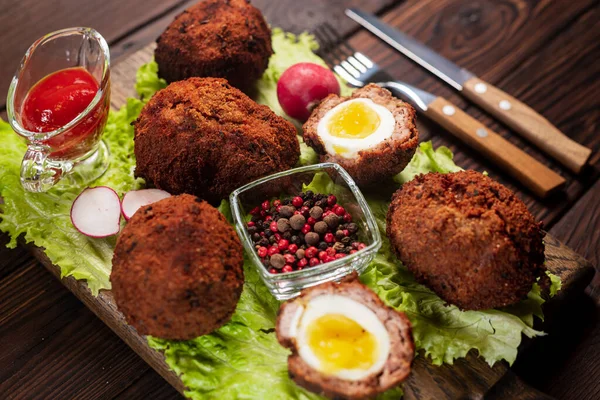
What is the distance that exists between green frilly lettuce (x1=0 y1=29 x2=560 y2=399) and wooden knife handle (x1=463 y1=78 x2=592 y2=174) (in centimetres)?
62

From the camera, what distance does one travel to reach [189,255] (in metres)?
2.77

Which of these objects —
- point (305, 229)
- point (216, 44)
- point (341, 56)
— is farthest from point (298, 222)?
point (341, 56)

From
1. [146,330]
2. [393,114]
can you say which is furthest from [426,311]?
[146,330]

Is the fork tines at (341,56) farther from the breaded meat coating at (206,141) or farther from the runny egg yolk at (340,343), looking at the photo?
the runny egg yolk at (340,343)

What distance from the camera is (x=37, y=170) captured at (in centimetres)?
343

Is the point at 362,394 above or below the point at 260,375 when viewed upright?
above

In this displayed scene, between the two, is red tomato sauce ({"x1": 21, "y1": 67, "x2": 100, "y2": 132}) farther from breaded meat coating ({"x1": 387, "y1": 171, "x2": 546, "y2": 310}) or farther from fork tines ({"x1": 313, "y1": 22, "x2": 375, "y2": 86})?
breaded meat coating ({"x1": 387, "y1": 171, "x2": 546, "y2": 310})

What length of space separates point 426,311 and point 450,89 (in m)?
1.91

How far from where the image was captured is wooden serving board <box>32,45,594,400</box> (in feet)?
9.61

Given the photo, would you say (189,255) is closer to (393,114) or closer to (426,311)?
(426,311)

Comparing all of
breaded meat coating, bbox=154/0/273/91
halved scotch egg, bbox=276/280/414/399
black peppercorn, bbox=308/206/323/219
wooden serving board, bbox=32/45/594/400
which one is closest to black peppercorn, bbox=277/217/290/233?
black peppercorn, bbox=308/206/323/219

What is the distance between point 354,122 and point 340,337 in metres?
1.29

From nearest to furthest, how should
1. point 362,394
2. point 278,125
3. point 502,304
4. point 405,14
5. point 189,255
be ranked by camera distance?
point 362,394, point 189,255, point 502,304, point 278,125, point 405,14

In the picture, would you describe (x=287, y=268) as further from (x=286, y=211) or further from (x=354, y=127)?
(x=354, y=127)
